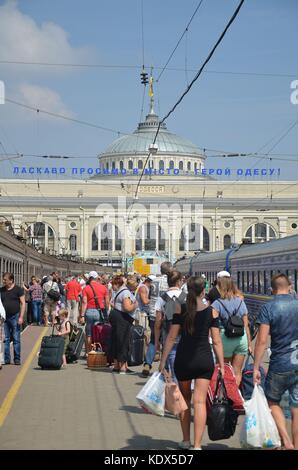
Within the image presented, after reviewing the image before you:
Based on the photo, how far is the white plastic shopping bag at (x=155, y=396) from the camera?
376 inches

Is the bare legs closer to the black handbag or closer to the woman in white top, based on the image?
the black handbag

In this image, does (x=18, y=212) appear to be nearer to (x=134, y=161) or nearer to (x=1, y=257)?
(x=134, y=161)

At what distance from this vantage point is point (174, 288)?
470 inches

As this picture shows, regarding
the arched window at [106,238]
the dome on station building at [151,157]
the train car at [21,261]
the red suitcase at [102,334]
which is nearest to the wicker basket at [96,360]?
the red suitcase at [102,334]

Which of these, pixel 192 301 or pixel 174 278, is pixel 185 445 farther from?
pixel 174 278

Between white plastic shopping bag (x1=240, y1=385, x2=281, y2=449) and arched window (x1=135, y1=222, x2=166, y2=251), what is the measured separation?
138366 mm

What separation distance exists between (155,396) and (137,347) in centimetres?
727

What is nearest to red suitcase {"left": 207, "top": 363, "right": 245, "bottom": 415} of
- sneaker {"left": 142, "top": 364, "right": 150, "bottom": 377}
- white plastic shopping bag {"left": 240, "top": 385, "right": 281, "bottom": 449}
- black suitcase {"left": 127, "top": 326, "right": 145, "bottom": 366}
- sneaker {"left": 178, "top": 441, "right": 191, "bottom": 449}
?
sneaker {"left": 178, "top": 441, "right": 191, "bottom": 449}

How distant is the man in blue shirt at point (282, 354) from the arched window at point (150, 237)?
453ft

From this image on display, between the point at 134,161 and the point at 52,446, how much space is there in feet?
529

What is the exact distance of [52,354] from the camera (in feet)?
54.8

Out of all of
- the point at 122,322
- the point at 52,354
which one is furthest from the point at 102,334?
the point at 122,322

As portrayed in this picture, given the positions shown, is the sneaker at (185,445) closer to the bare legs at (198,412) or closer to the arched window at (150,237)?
the bare legs at (198,412)
